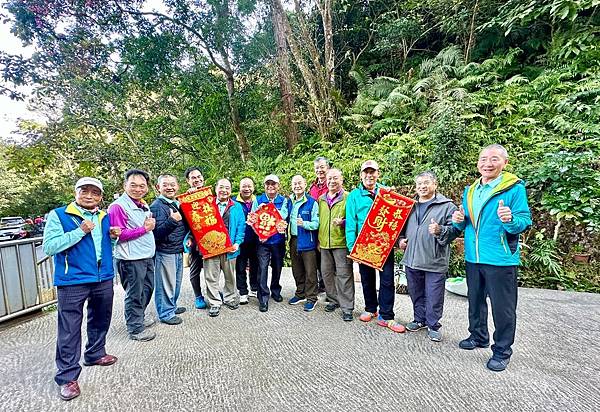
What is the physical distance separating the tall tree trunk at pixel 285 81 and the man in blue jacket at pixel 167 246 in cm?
609

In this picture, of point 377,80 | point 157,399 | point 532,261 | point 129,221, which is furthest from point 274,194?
point 377,80

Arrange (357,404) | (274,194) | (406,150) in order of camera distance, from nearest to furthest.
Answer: (357,404), (274,194), (406,150)

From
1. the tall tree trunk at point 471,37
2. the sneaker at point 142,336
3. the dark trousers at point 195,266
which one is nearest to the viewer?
the sneaker at point 142,336

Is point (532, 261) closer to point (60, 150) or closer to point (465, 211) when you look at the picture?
point (465, 211)

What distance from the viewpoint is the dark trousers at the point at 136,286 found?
3.11 meters

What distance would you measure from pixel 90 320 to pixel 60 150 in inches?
299

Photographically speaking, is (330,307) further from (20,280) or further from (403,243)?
(20,280)

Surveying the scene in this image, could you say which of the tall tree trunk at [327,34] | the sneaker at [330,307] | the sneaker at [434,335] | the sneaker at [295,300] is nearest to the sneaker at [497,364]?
the sneaker at [434,335]

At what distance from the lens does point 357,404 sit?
2219 millimetres

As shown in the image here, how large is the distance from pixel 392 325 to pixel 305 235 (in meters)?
1.30

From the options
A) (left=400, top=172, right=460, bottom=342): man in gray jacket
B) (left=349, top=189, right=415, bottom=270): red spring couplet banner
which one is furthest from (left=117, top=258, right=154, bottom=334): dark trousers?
(left=400, top=172, right=460, bottom=342): man in gray jacket

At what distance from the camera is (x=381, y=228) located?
11.1ft

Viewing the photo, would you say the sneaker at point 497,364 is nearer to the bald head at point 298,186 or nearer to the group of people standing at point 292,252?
the group of people standing at point 292,252

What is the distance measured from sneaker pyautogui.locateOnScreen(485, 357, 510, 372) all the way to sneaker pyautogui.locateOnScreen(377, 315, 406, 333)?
0.81 metres
